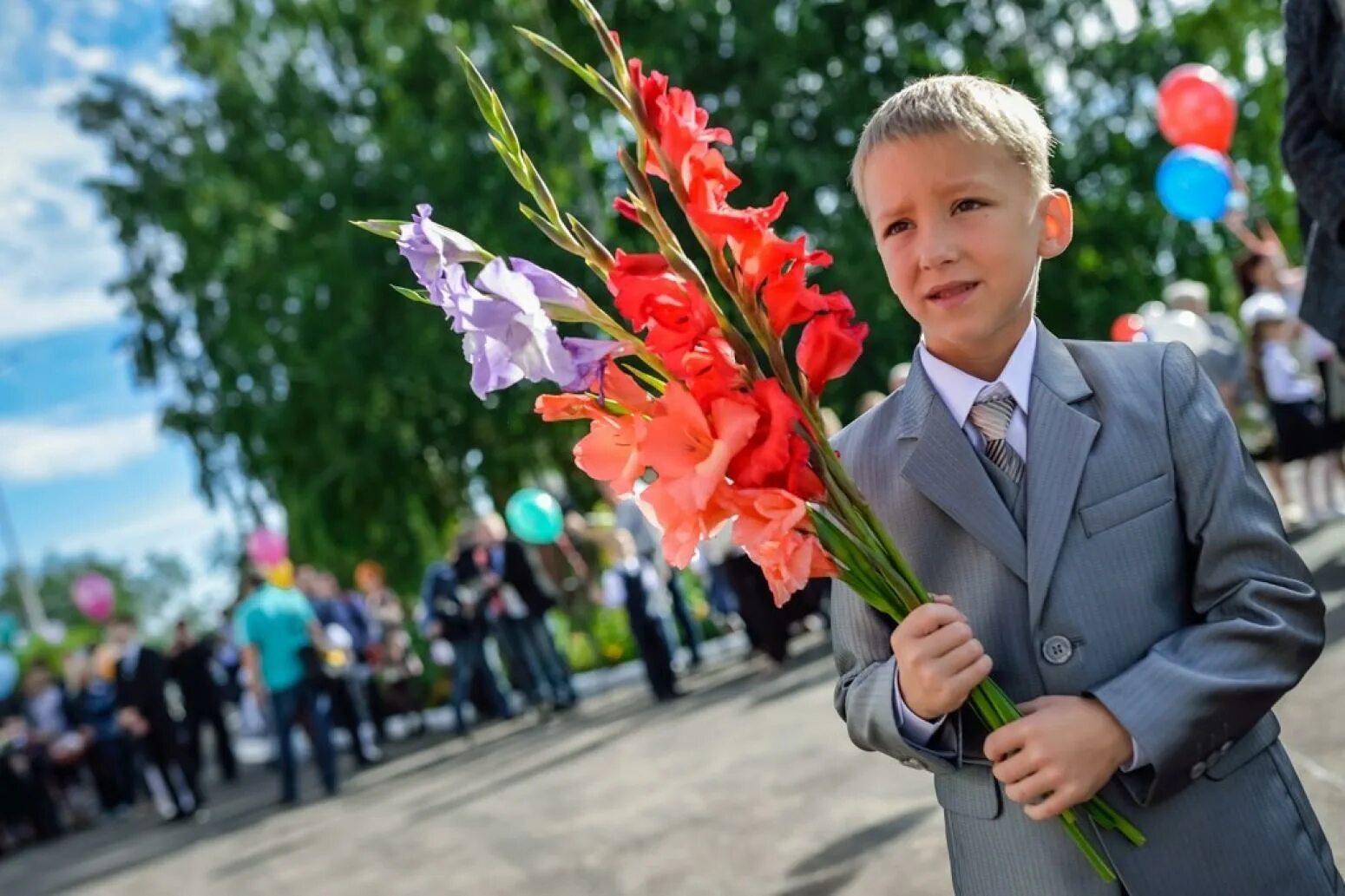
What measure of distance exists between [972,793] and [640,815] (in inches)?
199

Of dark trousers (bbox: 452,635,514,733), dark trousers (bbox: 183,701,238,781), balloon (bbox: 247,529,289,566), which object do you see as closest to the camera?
dark trousers (bbox: 452,635,514,733)

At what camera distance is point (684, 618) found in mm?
13445

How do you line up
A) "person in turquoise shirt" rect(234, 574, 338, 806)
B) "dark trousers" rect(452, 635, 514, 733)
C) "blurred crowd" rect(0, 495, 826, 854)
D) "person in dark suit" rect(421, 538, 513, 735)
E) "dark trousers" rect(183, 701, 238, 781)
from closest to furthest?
1. "person in turquoise shirt" rect(234, 574, 338, 806)
2. "blurred crowd" rect(0, 495, 826, 854)
3. "person in dark suit" rect(421, 538, 513, 735)
4. "dark trousers" rect(452, 635, 514, 733)
5. "dark trousers" rect(183, 701, 238, 781)

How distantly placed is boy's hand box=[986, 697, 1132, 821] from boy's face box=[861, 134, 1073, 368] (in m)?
0.45

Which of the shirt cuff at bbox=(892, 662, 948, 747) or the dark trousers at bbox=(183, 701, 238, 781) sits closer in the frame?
the shirt cuff at bbox=(892, 662, 948, 747)

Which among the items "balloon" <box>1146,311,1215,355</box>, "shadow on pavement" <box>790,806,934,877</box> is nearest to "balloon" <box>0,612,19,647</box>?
"balloon" <box>1146,311,1215,355</box>

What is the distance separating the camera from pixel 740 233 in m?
1.59

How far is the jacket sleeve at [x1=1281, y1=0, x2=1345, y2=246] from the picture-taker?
110 inches

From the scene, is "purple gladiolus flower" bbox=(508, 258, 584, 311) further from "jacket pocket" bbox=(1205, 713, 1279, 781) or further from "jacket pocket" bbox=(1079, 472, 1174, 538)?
"jacket pocket" bbox=(1205, 713, 1279, 781)

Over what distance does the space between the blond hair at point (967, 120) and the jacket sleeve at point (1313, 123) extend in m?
1.22

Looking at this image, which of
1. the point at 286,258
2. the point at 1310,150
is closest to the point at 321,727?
the point at 1310,150

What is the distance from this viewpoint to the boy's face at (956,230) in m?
1.71

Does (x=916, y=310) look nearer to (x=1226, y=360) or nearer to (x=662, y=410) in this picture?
(x=662, y=410)

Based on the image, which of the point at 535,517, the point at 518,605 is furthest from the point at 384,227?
the point at 518,605
